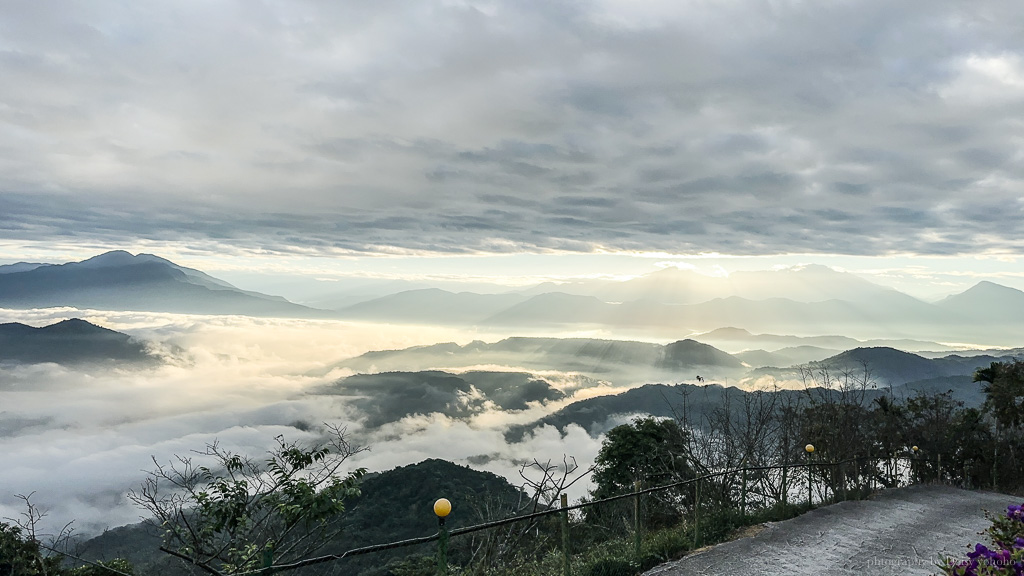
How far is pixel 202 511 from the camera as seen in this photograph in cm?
890

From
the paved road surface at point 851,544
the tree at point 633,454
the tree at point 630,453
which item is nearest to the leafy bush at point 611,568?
the paved road surface at point 851,544

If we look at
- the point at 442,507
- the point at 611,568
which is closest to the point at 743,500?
the point at 611,568

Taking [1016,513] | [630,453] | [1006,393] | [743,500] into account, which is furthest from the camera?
[630,453]

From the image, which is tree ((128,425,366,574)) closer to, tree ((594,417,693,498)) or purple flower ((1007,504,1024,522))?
purple flower ((1007,504,1024,522))

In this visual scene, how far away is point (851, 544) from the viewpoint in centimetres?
945

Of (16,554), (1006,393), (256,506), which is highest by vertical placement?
(1006,393)

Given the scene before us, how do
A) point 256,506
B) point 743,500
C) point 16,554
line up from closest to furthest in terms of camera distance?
point 256,506 → point 743,500 → point 16,554

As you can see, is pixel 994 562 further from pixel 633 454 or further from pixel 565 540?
pixel 633 454

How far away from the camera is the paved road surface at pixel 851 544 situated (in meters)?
8.14

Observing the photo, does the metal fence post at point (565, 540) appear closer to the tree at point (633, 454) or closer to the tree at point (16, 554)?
the tree at point (16, 554)

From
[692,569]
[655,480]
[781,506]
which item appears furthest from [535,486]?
[655,480]

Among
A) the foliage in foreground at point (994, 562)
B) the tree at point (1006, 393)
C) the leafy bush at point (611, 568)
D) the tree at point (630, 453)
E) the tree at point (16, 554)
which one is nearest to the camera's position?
the foliage in foreground at point (994, 562)

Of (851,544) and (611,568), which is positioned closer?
(611,568)

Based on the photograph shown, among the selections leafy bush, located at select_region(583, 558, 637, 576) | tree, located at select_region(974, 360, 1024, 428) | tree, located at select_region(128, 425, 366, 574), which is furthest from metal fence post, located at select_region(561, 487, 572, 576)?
tree, located at select_region(974, 360, 1024, 428)
